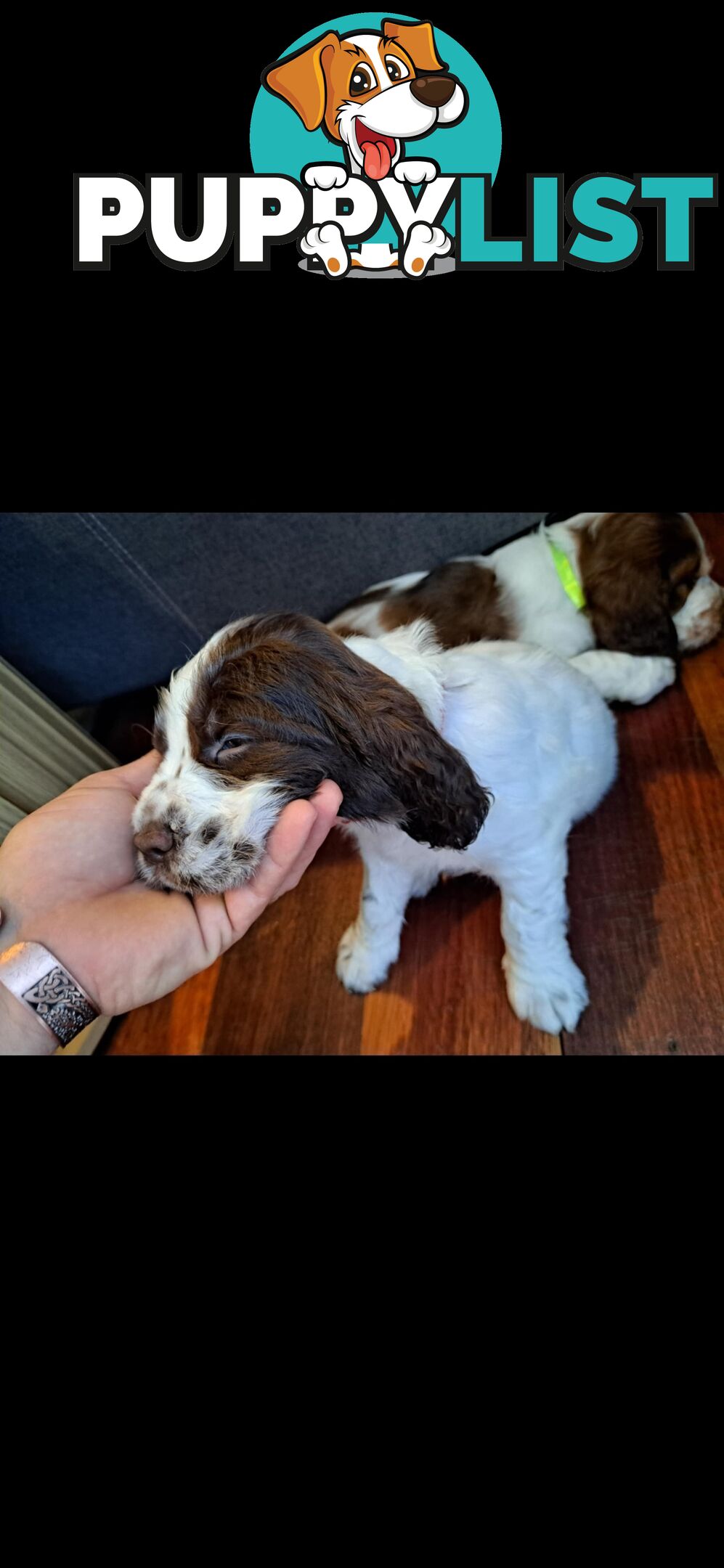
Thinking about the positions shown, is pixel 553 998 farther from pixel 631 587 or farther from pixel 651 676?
pixel 631 587

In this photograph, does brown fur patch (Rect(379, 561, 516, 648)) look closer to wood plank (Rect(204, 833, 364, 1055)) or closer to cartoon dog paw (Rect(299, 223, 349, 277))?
wood plank (Rect(204, 833, 364, 1055))

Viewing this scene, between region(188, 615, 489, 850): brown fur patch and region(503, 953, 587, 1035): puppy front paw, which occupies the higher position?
region(188, 615, 489, 850): brown fur patch

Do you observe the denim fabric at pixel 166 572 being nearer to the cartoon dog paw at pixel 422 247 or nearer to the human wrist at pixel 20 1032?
the cartoon dog paw at pixel 422 247

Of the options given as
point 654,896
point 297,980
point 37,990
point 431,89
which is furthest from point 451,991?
point 431,89

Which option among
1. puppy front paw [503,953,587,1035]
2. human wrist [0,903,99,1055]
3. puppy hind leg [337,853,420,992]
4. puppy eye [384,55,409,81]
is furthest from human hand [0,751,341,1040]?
puppy eye [384,55,409,81]

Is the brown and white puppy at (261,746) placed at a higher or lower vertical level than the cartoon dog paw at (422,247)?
lower

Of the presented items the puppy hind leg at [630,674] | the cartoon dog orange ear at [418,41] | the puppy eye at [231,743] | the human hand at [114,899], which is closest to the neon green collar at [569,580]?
the puppy hind leg at [630,674]
